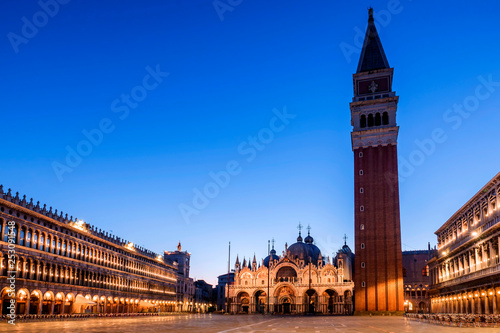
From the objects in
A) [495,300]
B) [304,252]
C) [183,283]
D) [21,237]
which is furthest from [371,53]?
[183,283]

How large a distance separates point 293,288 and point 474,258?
223 ft

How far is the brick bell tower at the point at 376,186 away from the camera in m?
84.9

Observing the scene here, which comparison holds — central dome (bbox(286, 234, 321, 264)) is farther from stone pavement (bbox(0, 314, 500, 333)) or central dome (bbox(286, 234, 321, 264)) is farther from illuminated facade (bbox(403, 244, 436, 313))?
stone pavement (bbox(0, 314, 500, 333))

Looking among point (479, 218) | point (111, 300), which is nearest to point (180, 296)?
point (111, 300)

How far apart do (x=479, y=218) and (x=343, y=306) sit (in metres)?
62.3

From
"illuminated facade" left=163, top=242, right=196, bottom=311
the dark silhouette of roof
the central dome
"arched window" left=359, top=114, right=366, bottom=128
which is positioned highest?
the dark silhouette of roof

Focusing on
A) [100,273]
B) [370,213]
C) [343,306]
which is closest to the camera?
[100,273]

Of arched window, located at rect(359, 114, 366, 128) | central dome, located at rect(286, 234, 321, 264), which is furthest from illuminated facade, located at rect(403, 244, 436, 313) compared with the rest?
arched window, located at rect(359, 114, 366, 128)

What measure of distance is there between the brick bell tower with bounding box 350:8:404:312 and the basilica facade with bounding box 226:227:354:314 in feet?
108

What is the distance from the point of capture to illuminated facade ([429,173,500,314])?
51188mm

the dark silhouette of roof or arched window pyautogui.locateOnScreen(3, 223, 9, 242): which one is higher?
the dark silhouette of roof

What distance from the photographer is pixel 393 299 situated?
83.7 metres

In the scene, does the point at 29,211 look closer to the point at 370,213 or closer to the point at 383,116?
the point at 370,213

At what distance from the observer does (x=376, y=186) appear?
295 ft
